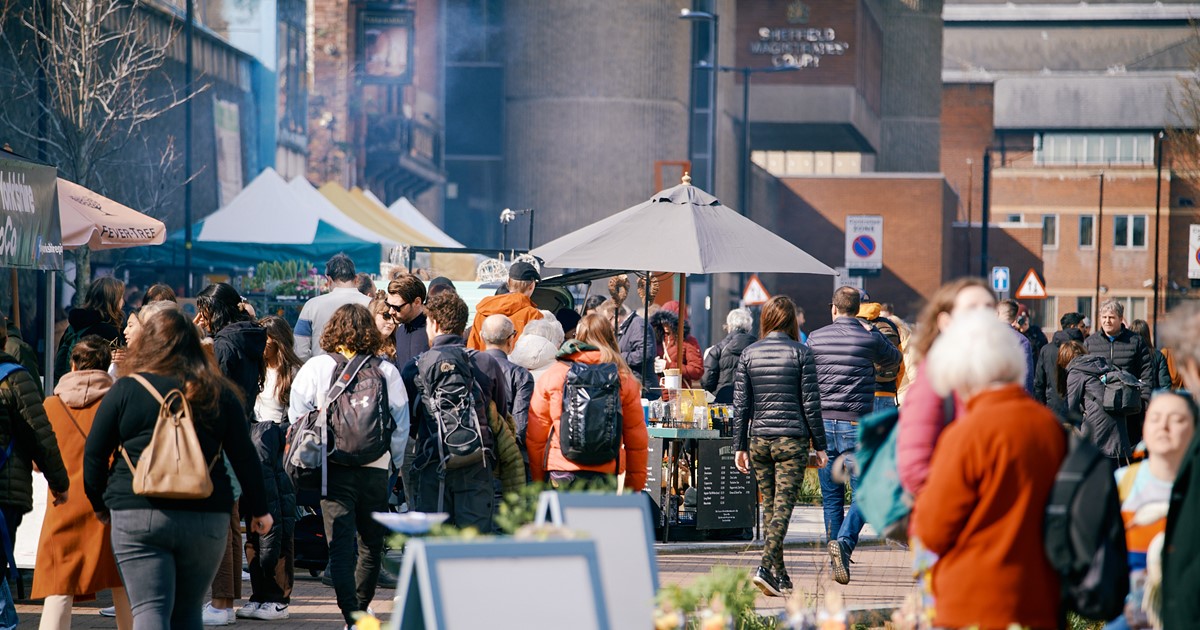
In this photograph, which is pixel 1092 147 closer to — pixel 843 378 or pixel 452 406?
pixel 843 378

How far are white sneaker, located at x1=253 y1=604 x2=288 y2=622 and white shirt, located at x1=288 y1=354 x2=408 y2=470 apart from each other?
171cm

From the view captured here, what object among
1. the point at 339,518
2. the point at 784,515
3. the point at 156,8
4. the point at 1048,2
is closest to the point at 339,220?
the point at 156,8

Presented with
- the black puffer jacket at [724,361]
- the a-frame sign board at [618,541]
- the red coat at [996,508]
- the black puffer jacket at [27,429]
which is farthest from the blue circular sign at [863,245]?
the red coat at [996,508]

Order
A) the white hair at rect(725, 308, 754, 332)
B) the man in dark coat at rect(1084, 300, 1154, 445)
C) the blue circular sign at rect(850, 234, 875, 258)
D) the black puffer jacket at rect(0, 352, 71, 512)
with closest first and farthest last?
the black puffer jacket at rect(0, 352, 71, 512) → the man in dark coat at rect(1084, 300, 1154, 445) → the white hair at rect(725, 308, 754, 332) → the blue circular sign at rect(850, 234, 875, 258)

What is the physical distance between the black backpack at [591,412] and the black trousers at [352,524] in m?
1.26

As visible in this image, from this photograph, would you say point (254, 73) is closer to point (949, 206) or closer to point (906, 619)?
point (949, 206)

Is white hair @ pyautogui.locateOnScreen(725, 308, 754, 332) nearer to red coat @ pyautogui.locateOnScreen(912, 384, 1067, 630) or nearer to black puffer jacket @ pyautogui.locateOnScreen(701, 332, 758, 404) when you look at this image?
black puffer jacket @ pyautogui.locateOnScreen(701, 332, 758, 404)

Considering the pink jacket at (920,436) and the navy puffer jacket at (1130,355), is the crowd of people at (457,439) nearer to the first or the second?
the pink jacket at (920,436)

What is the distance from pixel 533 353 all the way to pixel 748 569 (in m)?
3.10

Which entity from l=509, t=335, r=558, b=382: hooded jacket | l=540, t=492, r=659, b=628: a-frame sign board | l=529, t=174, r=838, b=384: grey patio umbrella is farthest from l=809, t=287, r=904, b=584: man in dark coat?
l=540, t=492, r=659, b=628: a-frame sign board

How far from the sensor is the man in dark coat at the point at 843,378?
11000mm

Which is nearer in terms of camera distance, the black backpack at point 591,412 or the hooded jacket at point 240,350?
the black backpack at point 591,412

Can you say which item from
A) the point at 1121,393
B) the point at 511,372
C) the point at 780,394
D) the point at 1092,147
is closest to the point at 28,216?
the point at 511,372

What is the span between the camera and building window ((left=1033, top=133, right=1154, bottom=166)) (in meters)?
82.2
